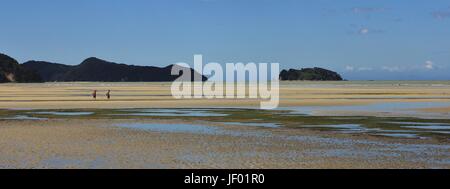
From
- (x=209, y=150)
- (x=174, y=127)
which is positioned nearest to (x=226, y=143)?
(x=209, y=150)

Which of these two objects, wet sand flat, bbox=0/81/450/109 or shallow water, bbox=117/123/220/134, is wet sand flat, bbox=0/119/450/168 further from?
wet sand flat, bbox=0/81/450/109

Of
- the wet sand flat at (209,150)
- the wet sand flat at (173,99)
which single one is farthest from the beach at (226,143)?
the wet sand flat at (173,99)

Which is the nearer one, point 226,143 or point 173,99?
point 226,143

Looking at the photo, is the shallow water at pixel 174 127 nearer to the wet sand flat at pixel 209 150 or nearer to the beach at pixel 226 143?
the beach at pixel 226 143


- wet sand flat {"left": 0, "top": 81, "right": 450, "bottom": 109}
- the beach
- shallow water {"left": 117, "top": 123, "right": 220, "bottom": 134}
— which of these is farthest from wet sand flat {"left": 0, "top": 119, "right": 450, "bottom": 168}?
wet sand flat {"left": 0, "top": 81, "right": 450, "bottom": 109}

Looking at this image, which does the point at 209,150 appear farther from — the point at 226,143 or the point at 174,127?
the point at 174,127

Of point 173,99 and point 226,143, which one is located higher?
point 226,143

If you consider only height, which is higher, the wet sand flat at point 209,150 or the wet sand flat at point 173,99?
the wet sand flat at point 209,150

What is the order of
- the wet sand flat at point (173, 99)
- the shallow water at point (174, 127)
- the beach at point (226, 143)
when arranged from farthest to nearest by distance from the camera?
1. the wet sand flat at point (173, 99)
2. the shallow water at point (174, 127)
3. the beach at point (226, 143)

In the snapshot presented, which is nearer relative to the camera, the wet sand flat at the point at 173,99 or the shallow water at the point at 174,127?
the shallow water at the point at 174,127
